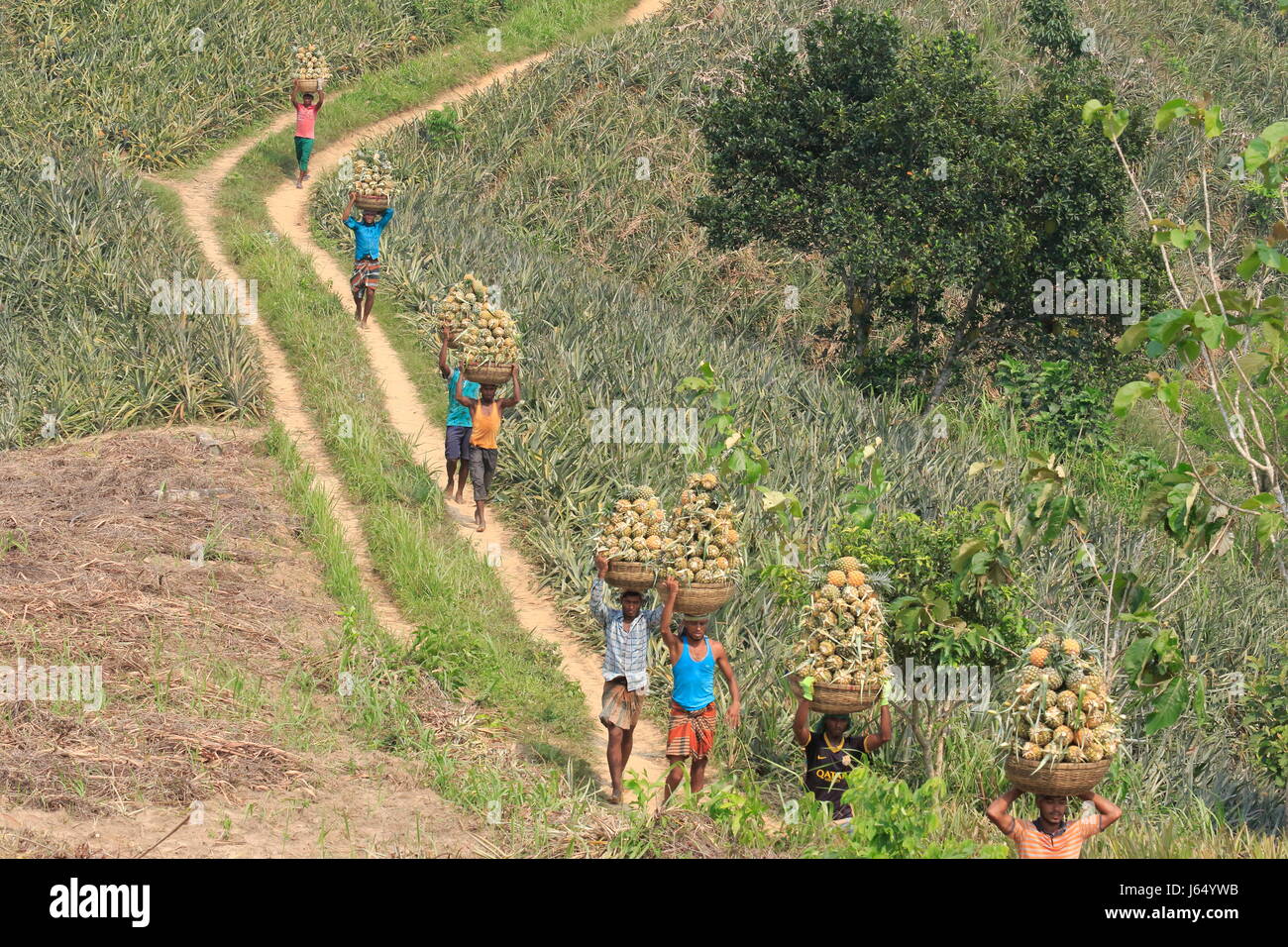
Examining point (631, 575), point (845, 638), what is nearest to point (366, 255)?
point (631, 575)

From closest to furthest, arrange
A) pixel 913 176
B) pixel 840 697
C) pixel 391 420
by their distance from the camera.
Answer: pixel 840 697, pixel 391 420, pixel 913 176

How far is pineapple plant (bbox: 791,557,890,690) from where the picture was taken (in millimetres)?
7746

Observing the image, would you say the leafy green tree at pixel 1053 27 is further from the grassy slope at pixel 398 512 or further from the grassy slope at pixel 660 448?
the grassy slope at pixel 398 512

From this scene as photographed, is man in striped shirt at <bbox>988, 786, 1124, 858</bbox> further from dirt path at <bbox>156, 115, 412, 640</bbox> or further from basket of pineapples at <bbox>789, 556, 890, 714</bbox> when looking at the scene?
dirt path at <bbox>156, 115, 412, 640</bbox>

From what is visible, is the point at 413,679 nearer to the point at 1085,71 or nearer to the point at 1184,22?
the point at 1085,71

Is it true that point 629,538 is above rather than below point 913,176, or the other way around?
below

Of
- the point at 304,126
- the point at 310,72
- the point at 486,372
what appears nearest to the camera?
the point at 486,372

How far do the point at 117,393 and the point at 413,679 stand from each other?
6057 mm

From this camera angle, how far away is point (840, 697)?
773 centimetres

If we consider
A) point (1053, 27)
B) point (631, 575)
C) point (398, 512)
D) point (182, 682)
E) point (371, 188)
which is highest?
point (1053, 27)

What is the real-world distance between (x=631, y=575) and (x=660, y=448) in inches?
183

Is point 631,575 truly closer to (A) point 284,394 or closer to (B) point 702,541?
(B) point 702,541

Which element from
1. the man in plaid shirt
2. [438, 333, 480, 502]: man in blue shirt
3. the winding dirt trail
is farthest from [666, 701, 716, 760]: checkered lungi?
[438, 333, 480, 502]: man in blue shirt

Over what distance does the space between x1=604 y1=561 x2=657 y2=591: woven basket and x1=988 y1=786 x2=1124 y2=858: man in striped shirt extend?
2.48m
